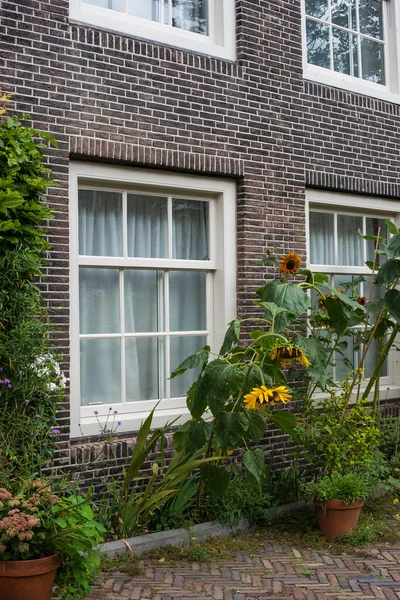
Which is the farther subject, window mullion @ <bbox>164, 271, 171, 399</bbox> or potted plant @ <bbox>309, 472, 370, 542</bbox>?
window mullion @ <bbox>164, 271, 171, 399</bbox>

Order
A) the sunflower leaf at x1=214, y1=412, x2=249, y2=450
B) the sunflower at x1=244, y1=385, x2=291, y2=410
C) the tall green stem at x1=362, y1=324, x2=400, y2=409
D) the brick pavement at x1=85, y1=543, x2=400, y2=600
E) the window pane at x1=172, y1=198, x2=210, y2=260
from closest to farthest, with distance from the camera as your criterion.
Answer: the brick pavement at x1=85, y1=543, x2=400, y2=600
the sunflower at x1=244, y1=385, x2=291, y2=410
the sunflower leaf at x1=214, y1=412, x2=249, y2=450
the window pane at x1=172, y1=198, x2=210, y2=260
the tall green stem at x1=362, y1=324, x2=400, y2=409

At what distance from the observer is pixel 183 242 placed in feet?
21.4

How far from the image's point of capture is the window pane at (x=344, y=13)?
7.87m

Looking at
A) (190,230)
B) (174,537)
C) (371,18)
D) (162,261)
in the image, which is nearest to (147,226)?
(162,261)

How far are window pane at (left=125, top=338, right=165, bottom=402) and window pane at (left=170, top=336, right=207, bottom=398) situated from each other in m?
0.12

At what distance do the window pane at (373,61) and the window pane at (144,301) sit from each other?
361 cm

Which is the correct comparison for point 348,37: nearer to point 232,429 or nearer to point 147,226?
point 147,226

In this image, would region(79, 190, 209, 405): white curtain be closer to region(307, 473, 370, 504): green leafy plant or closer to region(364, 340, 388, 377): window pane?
region(307, 473, 370, 504): green leafy plant

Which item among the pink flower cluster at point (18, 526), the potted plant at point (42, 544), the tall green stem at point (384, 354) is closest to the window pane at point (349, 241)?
the tall green stem at point (384, 354)

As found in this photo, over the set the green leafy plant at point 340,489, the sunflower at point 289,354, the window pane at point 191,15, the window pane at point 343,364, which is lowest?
the green leafy plant at point 340,489

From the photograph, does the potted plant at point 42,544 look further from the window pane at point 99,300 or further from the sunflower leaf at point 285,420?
the window pane at point 99,300

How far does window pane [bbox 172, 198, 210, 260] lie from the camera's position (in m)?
6.47

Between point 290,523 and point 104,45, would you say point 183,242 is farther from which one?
point 290,523

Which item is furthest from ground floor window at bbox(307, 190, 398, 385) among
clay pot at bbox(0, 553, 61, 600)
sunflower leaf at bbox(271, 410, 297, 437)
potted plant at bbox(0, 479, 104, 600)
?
clay pot at bbox(0, 553, 61, 600)
